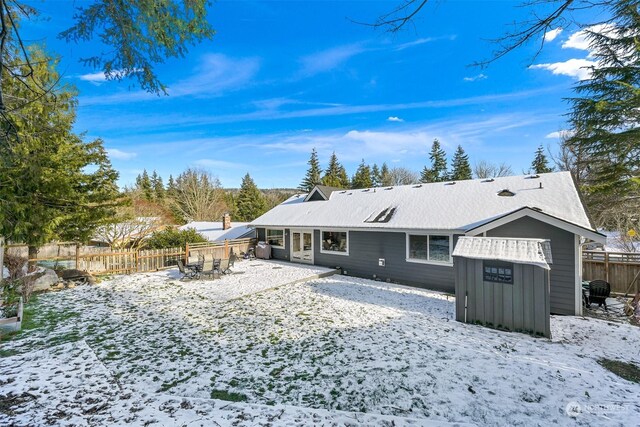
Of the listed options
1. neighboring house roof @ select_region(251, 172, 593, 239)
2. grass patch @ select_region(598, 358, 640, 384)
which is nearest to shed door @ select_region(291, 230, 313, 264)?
neighboring house roof @ select_region(251, 172, 593, 239)

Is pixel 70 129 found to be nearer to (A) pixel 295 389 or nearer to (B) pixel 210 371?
(B) pixel 210 371

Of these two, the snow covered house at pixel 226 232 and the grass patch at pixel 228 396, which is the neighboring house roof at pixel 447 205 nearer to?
the snow covered house at pixel 226 232

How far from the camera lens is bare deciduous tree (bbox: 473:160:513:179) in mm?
34416

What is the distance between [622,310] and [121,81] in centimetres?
1367

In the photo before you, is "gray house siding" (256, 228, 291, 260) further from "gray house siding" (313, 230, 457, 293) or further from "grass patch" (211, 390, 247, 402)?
"grass patch" (211, 390, 247, 402)

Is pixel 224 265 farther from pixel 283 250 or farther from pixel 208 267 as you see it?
pixel 283 250

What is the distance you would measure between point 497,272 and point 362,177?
116 ft

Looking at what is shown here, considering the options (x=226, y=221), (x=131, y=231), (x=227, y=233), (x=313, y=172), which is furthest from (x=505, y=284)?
(x=313, y=172)

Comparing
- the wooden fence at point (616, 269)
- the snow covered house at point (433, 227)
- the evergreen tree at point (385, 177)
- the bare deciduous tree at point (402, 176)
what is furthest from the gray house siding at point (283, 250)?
the bare deciduous tree at point (402, 176)

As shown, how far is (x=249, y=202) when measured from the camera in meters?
40.9

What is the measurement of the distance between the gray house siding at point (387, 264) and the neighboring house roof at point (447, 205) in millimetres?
664

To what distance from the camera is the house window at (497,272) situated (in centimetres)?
667

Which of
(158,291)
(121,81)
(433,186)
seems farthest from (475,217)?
(158,291)

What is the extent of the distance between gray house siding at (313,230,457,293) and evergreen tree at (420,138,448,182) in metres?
32.5
